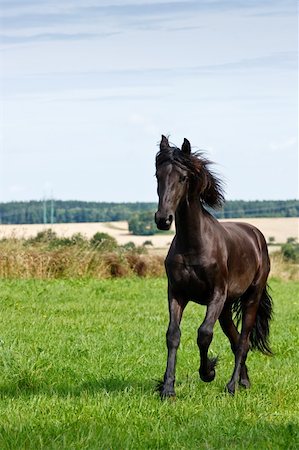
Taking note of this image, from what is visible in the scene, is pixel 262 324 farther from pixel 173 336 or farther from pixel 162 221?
pixel 162 221

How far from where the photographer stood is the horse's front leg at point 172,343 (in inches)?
369

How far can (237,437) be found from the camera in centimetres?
761

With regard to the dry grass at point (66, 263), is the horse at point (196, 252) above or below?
above

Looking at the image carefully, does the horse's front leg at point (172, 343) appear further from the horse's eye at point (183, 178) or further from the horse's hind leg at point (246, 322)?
the horse's hind leg at point (246, 322)

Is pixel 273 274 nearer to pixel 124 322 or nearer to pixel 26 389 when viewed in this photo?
pixel 124 322

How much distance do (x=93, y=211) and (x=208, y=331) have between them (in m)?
55.8

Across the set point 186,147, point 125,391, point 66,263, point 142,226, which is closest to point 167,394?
point 125,391

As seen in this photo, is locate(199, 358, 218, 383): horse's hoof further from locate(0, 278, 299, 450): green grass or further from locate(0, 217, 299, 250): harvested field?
locate(0, 217, 299, 250): harvested field

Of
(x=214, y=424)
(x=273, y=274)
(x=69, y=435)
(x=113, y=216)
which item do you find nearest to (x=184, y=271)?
(x=214, y=424)

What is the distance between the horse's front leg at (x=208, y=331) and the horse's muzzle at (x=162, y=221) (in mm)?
1062

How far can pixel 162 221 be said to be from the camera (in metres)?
8.97

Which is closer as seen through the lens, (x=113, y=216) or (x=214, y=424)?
(x=214, y=424)

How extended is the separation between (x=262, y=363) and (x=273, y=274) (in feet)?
76.5

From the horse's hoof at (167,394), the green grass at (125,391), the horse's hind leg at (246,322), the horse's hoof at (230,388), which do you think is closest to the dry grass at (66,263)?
the green grass at (125,391)
